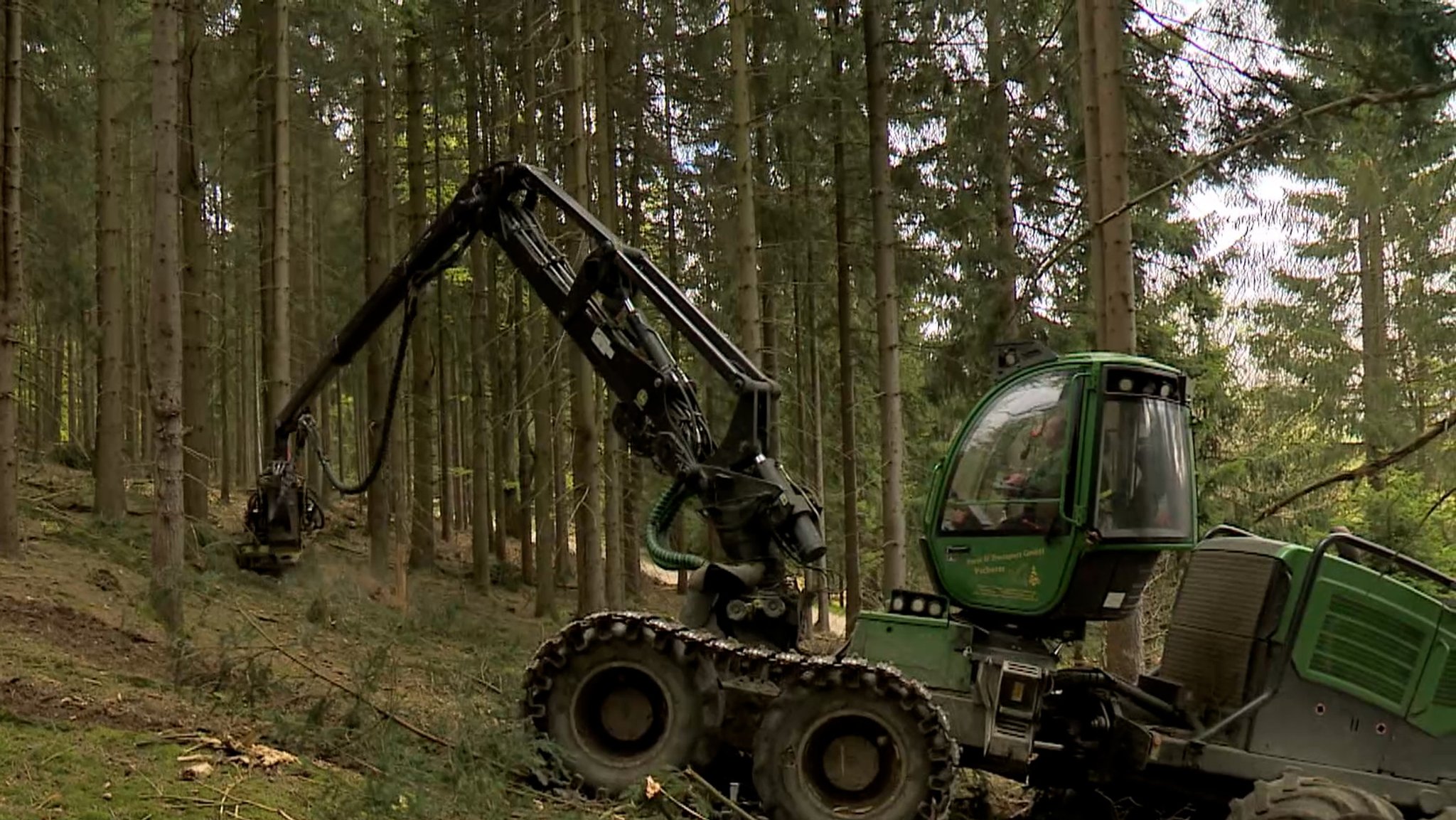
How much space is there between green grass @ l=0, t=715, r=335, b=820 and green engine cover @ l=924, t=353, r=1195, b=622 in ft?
12.0

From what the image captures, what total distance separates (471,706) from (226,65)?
14.2 meters

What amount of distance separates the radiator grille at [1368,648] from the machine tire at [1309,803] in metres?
0.78

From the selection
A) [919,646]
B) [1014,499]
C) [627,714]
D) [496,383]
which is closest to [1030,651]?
[919,646]

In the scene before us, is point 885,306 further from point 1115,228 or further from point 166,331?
point 166,331

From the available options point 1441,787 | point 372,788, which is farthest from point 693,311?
point 1441,787

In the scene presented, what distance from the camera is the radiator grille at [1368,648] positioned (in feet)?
20.5

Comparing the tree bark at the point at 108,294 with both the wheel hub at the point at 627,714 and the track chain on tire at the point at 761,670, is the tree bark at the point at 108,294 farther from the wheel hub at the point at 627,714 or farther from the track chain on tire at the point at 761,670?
the wheel hub at the point at 627,714

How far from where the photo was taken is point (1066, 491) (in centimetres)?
638

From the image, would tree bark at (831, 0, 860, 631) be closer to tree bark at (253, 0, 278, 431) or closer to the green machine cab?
tree bark at (253, 0, 278, 431)

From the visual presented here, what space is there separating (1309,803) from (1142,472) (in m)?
1.90

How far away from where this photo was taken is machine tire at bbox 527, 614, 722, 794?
6.62 metres

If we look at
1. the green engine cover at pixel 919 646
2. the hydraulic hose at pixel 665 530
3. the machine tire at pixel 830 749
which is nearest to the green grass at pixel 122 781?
the machine tire at pixel 830 749

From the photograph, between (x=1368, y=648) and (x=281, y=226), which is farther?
(x=281, y=226)

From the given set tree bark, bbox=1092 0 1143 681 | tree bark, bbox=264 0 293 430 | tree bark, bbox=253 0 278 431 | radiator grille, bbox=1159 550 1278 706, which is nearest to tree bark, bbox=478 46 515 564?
tree bark, bbox=253 0 278 431
